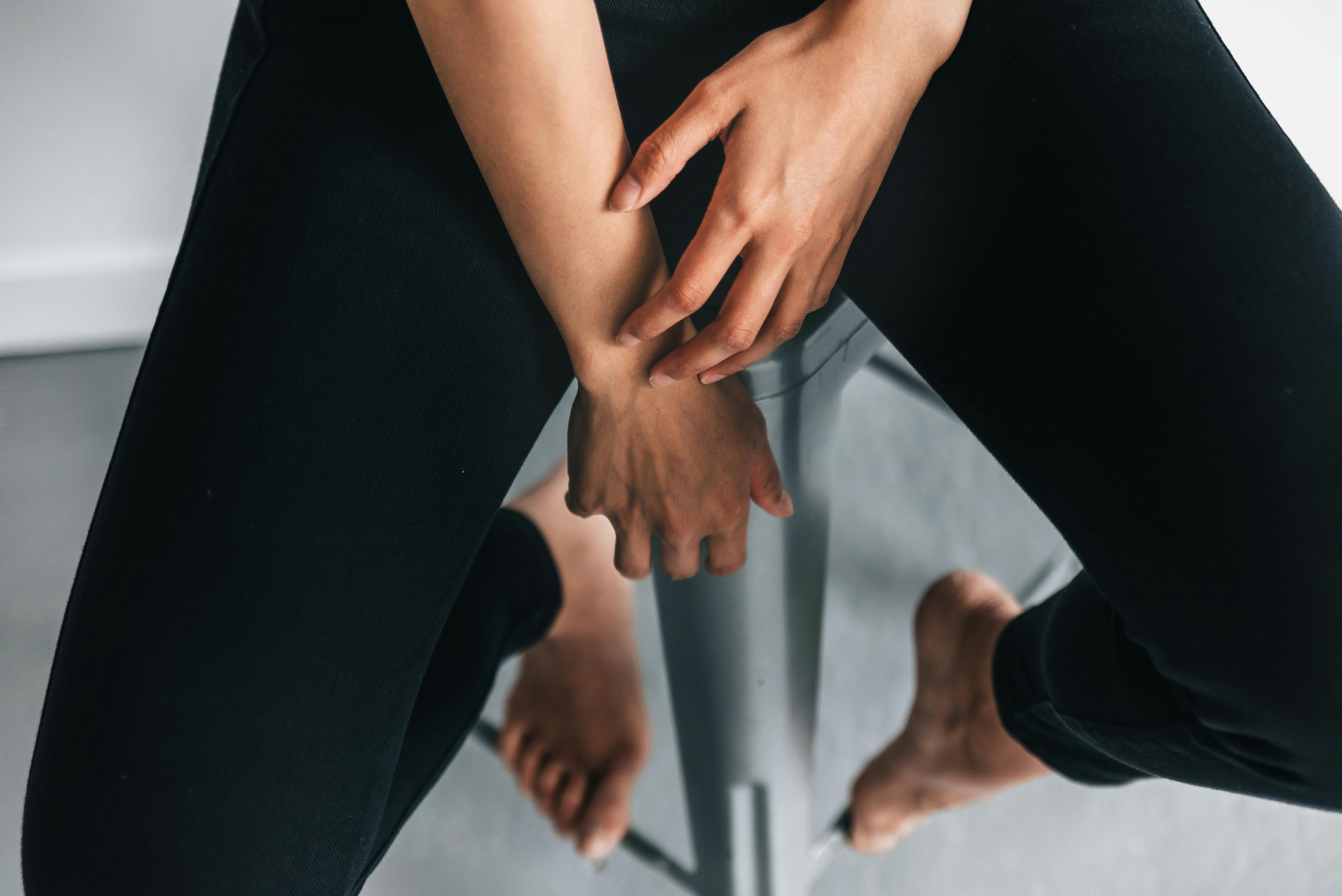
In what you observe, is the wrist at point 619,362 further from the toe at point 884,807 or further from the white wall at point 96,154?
the white wall at point 96,154

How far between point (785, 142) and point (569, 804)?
65 centimetres

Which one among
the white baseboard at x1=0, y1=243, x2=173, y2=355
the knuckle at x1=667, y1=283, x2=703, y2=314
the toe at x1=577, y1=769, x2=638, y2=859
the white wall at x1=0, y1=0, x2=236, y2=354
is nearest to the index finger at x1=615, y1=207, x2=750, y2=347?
the knuckle at x1=667, y1=283, x2=703, y2=314

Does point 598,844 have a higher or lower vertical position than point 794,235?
lower

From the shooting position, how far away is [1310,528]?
14.8 inches

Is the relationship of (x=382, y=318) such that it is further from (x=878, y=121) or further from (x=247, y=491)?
(x=878, y=121)

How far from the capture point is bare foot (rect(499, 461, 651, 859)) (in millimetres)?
849

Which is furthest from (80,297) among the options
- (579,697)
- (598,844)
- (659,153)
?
(659,153)

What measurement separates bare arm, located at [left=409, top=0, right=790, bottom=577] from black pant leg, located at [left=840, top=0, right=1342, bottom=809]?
0.38ft

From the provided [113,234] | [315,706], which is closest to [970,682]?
[315,706]

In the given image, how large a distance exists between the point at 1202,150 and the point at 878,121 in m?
0.14

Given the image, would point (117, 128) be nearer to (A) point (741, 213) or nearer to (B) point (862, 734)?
(A) point (741, 213)

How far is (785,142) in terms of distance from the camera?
42 centimetres

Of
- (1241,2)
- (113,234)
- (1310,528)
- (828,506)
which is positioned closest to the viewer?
(1310,528)

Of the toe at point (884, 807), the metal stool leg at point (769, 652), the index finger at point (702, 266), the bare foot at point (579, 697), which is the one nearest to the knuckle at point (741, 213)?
the index finger at point (702, 266)
